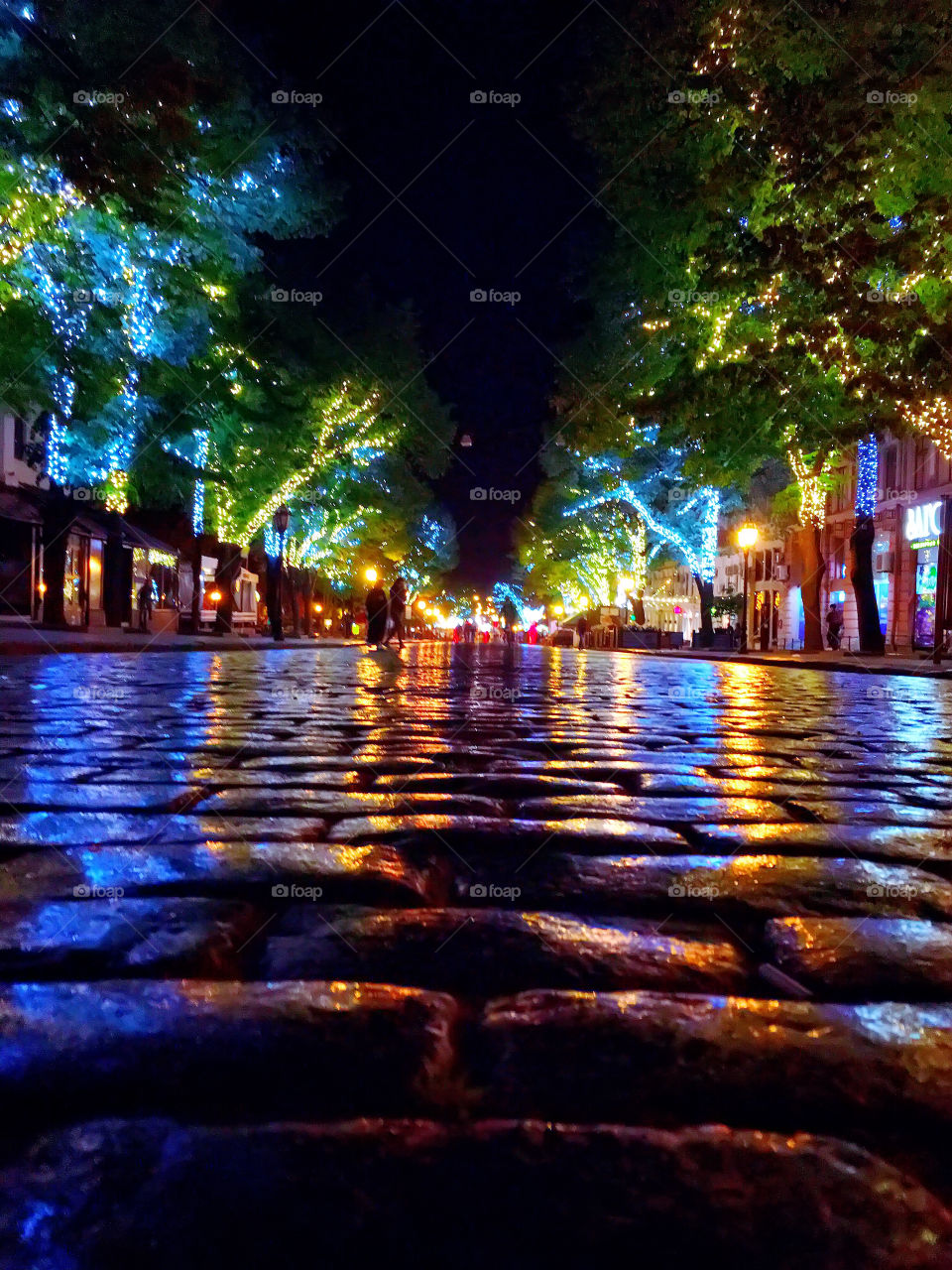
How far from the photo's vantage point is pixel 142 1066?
147cm

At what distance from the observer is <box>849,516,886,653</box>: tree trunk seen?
25.4 meters

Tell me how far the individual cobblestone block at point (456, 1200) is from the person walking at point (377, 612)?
22.1m

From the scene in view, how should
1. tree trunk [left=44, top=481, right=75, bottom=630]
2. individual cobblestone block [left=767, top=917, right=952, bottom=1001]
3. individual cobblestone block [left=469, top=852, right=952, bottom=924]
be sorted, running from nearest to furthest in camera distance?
individual cobblestone block [left=767, top=917, right=952, bottom=1001] < individual cobblestone block [left=469, top=852, right=952, bottom=924] < tree trunk [left=44, top=481, right=75, bottom=630]

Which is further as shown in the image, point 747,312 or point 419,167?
point 419,167

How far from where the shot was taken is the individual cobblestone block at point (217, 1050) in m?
1.38

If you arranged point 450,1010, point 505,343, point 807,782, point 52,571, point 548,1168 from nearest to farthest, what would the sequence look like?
1. point 548,1168
2. point 450,1010
3. point 807,782
4. point 52,571
5. point 505,343

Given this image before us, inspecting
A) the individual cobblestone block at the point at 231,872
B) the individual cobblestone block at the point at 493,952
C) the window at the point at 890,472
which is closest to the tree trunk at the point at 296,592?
the window at the point at 890,472

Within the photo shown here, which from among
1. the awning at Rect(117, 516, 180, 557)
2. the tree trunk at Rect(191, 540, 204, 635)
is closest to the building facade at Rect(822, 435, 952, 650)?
the tree trunk at Rect(191, 540, 204, 635)

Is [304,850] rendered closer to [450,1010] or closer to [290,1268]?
[450,1010]

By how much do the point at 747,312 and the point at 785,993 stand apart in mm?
18946

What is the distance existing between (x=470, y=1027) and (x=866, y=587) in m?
26.0

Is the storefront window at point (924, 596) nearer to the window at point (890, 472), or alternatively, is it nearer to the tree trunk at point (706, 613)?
the window at point (890, 472)

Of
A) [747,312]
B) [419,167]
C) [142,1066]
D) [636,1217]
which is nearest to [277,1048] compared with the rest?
[142,1066]

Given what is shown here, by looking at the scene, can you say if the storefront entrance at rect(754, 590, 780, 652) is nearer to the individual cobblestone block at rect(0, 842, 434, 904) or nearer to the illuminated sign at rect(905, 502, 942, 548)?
the illuminated sign at rect(905, 502, 942, 548)
